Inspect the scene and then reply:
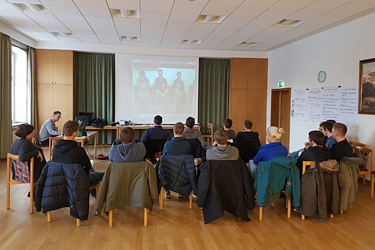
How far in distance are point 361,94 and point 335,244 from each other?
3628 mm

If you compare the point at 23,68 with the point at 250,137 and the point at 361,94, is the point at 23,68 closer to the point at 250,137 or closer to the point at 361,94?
the point at 250,137

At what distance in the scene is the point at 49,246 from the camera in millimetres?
2750

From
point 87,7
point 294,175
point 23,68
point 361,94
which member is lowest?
point 294,175

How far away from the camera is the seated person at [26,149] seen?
3344mm

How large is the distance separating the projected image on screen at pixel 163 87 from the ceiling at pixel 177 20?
0.93 meters

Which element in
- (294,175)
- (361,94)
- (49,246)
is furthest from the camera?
(361,94)

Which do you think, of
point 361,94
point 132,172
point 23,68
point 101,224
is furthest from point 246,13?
point 23,68

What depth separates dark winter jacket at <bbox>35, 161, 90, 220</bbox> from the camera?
3059 millimetres

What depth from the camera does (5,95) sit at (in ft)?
21.5

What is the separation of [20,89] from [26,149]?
5.43 meters

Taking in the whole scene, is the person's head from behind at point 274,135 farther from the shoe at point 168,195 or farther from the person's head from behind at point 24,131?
the person's head from behind at point 24,131

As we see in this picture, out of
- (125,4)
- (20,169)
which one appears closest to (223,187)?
(20,169)

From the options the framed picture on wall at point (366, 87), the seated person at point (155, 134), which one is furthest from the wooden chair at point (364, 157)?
the seated person at point (155, 134)

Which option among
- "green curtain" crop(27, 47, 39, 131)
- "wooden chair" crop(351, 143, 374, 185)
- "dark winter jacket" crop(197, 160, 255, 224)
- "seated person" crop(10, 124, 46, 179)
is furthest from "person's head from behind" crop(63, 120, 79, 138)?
"green curtain" crop(27, 47, 39, 131)
